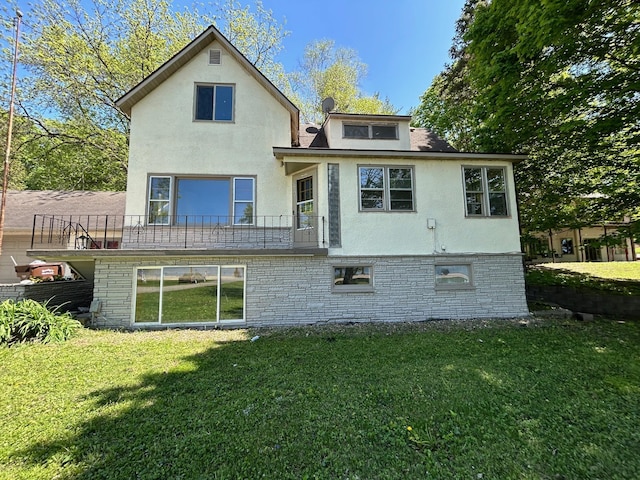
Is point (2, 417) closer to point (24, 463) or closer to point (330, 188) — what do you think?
point (24, 463)

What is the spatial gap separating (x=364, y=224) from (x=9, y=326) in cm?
861

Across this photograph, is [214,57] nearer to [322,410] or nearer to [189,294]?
[189,294]

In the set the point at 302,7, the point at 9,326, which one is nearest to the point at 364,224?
the point at 9,326

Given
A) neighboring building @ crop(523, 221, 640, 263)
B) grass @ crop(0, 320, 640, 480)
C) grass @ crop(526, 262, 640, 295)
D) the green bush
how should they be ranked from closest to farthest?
grass @ crop(0, 320, 640, 480)
the green bush
grass @ crop(526, 262, 640, 295)
neighboring building @ crop(523, 221, 640, 263)

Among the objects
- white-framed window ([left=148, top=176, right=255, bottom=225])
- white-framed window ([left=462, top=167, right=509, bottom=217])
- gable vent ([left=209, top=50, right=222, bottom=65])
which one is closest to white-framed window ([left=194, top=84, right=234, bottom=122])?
gable vent ([left=209, top=50, right=222, bottom=65])

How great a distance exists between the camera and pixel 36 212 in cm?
1280

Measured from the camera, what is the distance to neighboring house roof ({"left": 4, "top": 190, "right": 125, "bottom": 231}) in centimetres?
1240

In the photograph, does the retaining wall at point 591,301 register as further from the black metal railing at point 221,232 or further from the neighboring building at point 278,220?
the black metal railing at point 221,232

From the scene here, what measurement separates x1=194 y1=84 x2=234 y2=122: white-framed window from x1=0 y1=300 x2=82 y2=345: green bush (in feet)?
21.4

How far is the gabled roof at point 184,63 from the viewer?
8820mm

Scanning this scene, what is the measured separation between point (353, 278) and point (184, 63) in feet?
28.1

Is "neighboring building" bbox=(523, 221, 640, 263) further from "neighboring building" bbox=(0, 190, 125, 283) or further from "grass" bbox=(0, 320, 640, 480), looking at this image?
"neighboring building" bbox=(0, 190, 125, 283)

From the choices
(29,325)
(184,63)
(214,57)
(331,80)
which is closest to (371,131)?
(214,57)

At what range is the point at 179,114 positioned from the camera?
910 cm
